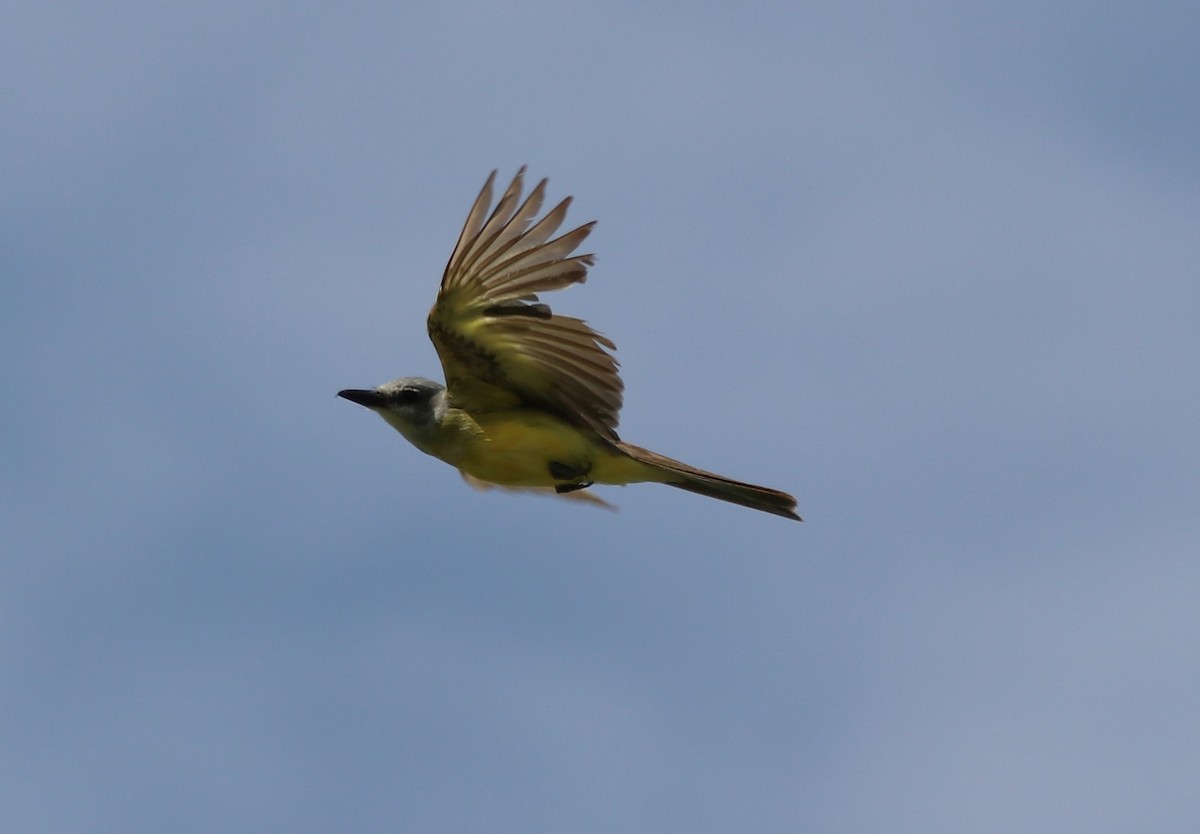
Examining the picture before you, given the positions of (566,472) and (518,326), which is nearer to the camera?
(518,326)

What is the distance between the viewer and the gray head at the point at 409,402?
13250 mm

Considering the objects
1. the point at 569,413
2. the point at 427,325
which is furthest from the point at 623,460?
the point at 427,325

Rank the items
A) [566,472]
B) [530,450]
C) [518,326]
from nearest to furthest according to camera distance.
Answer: [518,326] → [530,450] → [566,472]

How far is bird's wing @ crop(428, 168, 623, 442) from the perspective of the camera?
1227 centimetres

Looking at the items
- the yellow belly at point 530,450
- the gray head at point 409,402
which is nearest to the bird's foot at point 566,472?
the yellow belly at point 530,450

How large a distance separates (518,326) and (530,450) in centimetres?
101

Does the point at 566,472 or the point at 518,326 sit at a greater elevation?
the point at 518,326

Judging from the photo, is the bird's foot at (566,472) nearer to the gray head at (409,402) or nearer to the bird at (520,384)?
the bird at (520,384)

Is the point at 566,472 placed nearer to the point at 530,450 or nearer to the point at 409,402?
the point at 530,450

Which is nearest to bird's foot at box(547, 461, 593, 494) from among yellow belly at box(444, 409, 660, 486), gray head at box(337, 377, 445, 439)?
yellow belly at box(444, 409, 660, 486)

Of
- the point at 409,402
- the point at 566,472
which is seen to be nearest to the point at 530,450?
the point at 566,472

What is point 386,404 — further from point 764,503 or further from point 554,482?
point 764,503

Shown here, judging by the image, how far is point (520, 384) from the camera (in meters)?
13.1

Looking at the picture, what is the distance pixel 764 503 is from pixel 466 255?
3182mm
